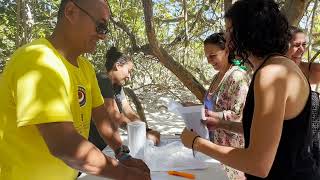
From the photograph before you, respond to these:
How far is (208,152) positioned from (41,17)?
4816 mm

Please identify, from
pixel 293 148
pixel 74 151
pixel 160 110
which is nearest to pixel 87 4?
pixel 74 151

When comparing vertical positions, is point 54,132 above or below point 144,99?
above

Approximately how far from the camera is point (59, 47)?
1356mm

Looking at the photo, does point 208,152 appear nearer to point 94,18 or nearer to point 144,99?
point 94,18

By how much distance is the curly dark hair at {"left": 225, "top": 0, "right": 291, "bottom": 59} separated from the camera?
1.35m

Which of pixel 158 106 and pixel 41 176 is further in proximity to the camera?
pixel 158 106

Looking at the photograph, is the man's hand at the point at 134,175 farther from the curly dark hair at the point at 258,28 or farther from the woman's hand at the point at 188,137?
the curly dark hair at the point at 258,28

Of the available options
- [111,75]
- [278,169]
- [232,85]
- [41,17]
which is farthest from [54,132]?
[41,17]

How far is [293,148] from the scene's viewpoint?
1359 mm

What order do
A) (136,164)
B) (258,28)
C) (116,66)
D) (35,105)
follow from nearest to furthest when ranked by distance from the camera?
(35,105)
(258,28)
(136,164)
(116,66)

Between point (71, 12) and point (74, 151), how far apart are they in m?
0.52

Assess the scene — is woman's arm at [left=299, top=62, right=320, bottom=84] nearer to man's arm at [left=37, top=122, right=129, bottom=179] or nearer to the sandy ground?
man's arm at [left=37, top=122, right=129, bottom=179]

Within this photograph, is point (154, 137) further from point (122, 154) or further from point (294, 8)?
point (294, 8)

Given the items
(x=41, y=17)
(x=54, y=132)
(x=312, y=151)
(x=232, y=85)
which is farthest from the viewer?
(x=41, y=17)
